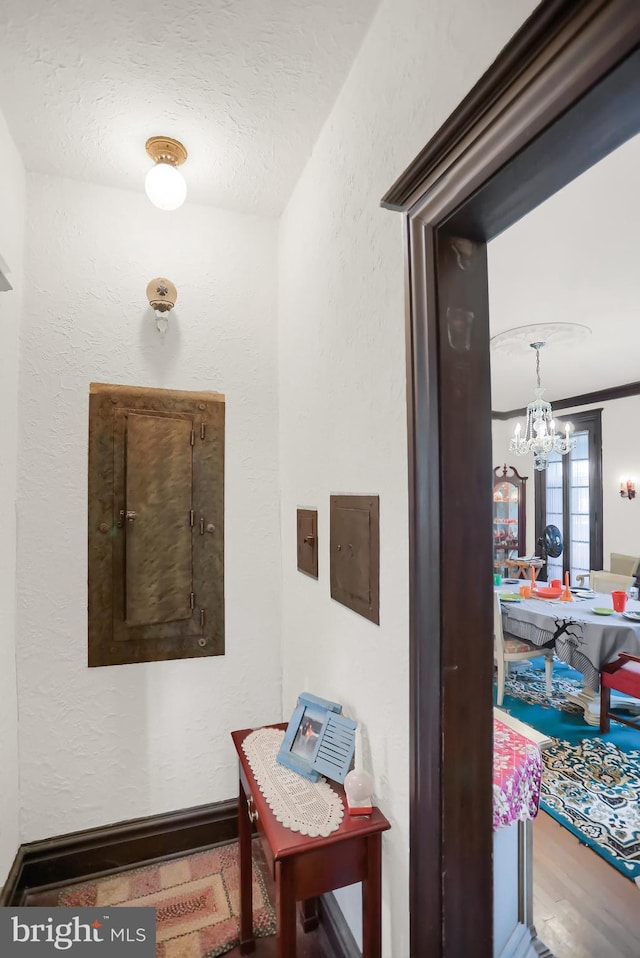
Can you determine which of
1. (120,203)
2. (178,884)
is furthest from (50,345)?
(178,884)

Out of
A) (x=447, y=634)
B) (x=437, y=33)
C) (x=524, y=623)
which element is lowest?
(x=524, y=623)

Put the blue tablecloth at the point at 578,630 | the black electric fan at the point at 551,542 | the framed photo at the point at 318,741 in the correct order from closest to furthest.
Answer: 1. the framed photo at the point at 318,741
2. the blue tablecloth at the point at 578,630
3. the black electric fan at the point at 551,542

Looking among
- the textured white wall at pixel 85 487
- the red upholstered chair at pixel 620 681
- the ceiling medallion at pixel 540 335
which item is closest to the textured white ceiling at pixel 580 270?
the ceiling medallion at pixel 540 335

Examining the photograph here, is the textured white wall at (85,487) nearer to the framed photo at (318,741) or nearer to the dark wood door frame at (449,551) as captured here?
the framed photo at (318,741)

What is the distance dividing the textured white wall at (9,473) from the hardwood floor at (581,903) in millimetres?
1857

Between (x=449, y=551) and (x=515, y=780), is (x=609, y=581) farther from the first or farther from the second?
(x=449, y=551)

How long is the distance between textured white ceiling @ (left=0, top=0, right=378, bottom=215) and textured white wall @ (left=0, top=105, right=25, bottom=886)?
0.58 feet

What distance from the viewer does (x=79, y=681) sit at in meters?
1.79

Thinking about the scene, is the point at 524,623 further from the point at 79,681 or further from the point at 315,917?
the point at 79,681

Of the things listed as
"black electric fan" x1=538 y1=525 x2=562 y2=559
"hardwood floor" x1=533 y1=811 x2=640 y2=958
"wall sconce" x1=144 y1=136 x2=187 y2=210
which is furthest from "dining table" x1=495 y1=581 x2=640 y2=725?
"wall sconce" x1=144 y1=136 x2=187 y2=210

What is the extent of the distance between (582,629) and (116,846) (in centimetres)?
280

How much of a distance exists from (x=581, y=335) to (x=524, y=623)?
225cm

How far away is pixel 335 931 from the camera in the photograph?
1391 mm

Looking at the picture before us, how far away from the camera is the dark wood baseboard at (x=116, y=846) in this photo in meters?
1.67
